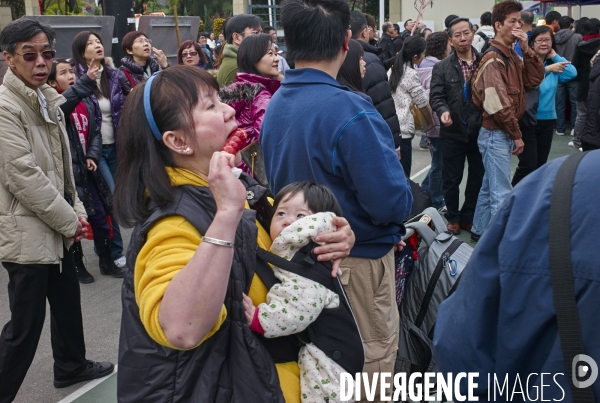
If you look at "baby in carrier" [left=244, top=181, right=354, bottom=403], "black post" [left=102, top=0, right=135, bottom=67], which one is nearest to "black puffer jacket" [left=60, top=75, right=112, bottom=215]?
"black post" [left=102, top=0, right=135, bottom=67]

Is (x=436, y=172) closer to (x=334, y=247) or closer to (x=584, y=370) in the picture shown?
(x=334, y=247)

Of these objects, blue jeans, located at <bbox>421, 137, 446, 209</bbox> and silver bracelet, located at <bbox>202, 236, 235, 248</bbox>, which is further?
blue jeans, located at <bbox>421, 137, 446, 209</bbox>

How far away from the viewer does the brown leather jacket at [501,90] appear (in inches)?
212

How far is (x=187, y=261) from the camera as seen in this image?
60.8 inches

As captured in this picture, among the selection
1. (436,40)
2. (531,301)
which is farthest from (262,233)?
(436,40)

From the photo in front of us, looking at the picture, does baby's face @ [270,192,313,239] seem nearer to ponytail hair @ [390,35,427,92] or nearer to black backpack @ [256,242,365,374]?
black backpack @ [256,242,365,374]

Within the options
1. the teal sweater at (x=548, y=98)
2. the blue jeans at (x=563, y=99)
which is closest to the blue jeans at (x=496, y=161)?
the teal sweater at (x=548, y=98)

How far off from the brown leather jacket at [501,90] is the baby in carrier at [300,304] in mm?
3807

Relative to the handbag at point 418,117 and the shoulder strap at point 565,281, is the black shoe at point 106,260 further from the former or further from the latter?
the shoulder strap at point 565,281

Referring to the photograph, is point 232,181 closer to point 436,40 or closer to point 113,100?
point 113,100

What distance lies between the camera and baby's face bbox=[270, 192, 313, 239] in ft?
6.73

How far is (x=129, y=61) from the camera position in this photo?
6.56 metres

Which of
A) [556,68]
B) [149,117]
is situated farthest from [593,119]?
[149,117]

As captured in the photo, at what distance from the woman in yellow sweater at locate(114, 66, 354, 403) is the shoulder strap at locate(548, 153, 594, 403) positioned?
2.44ft
